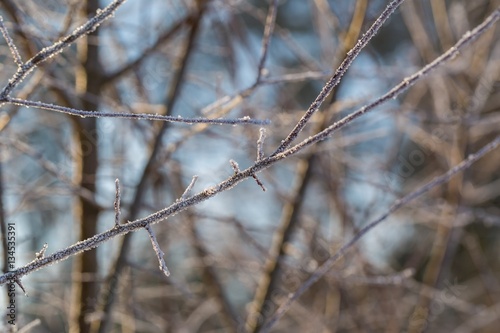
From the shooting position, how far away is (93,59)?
101 inches

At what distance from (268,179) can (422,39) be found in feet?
3.37

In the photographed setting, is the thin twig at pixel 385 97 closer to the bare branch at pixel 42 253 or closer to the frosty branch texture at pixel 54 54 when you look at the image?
the frosty branch texture at pixel 54 54

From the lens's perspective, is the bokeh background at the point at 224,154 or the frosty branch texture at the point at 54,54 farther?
the bokeh background at the point at 224,154

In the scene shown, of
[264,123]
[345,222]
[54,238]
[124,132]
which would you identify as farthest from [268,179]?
[54,238]

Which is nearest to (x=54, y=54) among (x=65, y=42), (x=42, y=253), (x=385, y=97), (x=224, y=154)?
(x=65, y=42)

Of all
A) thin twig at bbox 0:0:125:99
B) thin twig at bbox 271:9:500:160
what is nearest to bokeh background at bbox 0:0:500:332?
thin twig at bbox 271:9:500:160

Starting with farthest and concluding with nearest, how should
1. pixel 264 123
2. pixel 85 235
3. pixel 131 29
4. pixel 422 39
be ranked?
pixel 422 39, pixel 131 29, pixel 85 235, pixel 264 123

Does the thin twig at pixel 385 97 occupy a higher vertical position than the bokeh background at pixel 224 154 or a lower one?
lower

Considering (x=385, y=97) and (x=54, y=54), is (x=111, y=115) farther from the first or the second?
(x=385, y=97)

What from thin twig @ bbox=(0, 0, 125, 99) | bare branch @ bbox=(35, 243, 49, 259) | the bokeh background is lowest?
bare branch @ bbox=(35, 243, 49, 259)

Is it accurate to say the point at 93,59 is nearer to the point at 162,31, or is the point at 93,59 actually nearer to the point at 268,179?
the point at 162,31

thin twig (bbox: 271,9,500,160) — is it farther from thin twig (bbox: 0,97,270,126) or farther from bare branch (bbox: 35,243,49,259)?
bare branch (bbox: 35,243,49,259)

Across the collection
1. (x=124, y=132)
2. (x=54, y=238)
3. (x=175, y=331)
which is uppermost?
(x=54, y=238)

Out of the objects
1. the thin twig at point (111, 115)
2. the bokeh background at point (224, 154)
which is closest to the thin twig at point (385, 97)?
the thin twig at point (111, 115)
